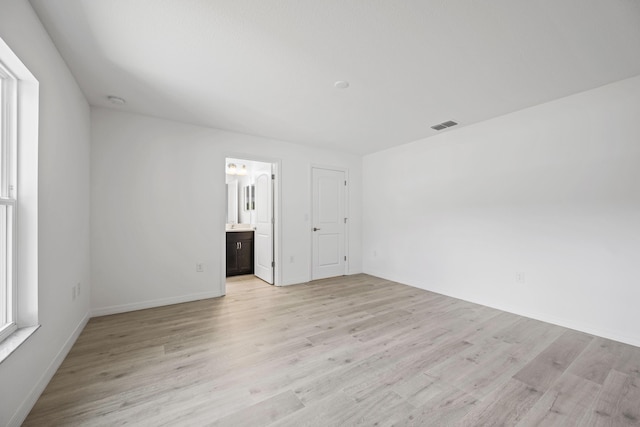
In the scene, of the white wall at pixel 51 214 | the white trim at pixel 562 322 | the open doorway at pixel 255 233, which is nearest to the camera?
the white wall at pixel 51 214

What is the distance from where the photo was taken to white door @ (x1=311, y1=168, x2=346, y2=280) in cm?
493

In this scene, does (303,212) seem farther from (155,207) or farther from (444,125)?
(444,125)

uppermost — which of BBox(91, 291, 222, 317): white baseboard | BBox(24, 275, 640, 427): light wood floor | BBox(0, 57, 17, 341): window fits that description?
BBox(0, 57, 17, 341): window

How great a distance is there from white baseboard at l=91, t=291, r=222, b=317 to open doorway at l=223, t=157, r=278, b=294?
1.35ft

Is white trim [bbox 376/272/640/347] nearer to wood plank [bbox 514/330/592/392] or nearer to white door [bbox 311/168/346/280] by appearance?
wood plank [bbox 514/330/592/392]

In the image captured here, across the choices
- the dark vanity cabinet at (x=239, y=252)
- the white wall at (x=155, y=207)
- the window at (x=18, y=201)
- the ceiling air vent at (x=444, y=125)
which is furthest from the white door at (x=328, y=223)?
the window at (x=18, y=201)

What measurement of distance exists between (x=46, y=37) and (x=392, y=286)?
4.70 meters

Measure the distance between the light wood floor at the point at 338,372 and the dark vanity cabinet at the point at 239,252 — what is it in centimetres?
194

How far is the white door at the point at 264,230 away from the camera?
463 centimetres

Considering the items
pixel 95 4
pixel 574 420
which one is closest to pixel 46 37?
pixel 95 4

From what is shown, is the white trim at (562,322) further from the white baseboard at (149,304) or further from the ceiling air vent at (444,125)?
the white baseboard at (149,304)

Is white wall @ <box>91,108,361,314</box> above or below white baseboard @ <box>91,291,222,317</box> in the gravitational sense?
above

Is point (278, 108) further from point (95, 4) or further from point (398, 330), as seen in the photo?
point (398, 330)

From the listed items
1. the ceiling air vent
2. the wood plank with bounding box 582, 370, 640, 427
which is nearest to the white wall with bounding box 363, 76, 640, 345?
the ceiling air vent
